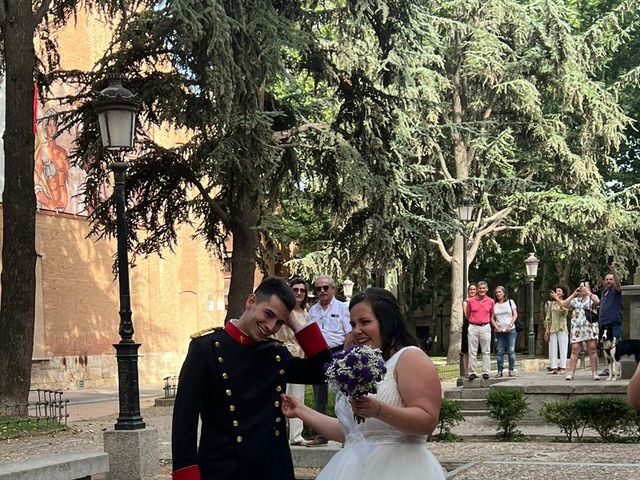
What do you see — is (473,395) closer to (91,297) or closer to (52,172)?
(52,172)

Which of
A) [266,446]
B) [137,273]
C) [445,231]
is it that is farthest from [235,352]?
[137,273]

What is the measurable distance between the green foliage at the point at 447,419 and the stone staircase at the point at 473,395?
10.6 ft

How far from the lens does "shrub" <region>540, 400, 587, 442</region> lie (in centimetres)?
1315

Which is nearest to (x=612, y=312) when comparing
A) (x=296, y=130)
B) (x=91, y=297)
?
(x=296, y=130)

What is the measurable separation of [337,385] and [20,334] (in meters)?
14.2

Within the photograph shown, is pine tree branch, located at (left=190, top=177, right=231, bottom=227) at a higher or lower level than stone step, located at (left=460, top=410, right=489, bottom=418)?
higher

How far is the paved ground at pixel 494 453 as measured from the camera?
988 centimetres

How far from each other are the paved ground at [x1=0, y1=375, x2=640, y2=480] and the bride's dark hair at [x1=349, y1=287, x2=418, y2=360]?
547cm

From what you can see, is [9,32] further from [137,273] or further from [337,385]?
[137,273]

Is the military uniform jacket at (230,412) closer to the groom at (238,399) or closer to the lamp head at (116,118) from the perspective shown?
the groom at (238,399)

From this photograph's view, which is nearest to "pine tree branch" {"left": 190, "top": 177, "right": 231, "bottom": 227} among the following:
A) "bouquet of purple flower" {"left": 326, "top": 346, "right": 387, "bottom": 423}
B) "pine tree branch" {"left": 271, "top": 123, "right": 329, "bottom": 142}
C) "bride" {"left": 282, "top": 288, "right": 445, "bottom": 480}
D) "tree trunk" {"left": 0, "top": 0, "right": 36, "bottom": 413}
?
"pine tree branch" {"left": 271, "top": 123, "right": 329, "bottom": 142}

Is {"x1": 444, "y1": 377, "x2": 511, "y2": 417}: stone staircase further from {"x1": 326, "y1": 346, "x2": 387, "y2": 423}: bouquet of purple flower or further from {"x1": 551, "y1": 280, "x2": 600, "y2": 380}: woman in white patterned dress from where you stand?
{"x1": 326, "y1": 346, "x2": 387, "y2": 423}: bouquet of purple flower

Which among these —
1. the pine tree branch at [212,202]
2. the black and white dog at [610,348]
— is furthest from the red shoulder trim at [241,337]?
the pine tree branch at [212,202]

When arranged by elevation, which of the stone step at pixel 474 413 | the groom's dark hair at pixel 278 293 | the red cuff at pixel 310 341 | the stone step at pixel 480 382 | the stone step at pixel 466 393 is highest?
the groom's dark hair at pixel 278 293
